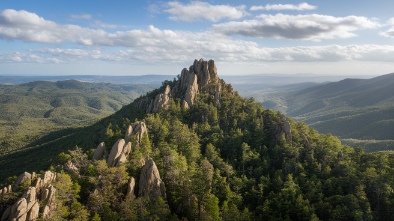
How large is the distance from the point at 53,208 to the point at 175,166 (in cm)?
2636

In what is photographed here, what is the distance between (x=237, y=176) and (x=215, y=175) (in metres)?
11.3

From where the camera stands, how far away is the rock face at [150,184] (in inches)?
2085

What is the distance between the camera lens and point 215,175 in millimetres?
66000

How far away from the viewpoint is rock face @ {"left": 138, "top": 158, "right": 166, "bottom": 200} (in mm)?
52969

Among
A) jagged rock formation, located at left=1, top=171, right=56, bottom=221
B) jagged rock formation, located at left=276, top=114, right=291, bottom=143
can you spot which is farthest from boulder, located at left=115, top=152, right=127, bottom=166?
jagged rock formation, located at left=276, top=114, right=291, bottom=143

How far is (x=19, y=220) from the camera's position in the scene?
135 feet

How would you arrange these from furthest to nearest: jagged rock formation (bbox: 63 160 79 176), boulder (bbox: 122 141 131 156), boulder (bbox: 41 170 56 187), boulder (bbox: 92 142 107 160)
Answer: boulder (bbox: 92 142 107 160)
boulder (bbox: 122 141 131 156)
jagged rock formation (bbox: 63 160 79 176)
boulder (bbox: 41 170 56 187)

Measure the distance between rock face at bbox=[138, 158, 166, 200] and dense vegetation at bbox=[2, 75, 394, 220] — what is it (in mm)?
2557

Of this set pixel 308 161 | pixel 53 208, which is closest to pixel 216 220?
pixel 53 208

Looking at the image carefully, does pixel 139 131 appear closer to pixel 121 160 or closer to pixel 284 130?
pixel 121 160

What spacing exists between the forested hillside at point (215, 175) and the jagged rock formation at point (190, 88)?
108 inches

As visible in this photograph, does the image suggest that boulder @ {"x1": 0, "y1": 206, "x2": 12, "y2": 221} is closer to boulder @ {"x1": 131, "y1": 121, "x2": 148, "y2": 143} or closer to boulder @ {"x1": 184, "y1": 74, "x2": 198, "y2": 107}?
boulder @ {"x1": 131, "y1": 121, "x2": 148, "y2": 143}

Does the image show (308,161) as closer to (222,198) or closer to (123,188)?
(222,198)

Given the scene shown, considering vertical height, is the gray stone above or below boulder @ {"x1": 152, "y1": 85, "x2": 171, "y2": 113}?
below
